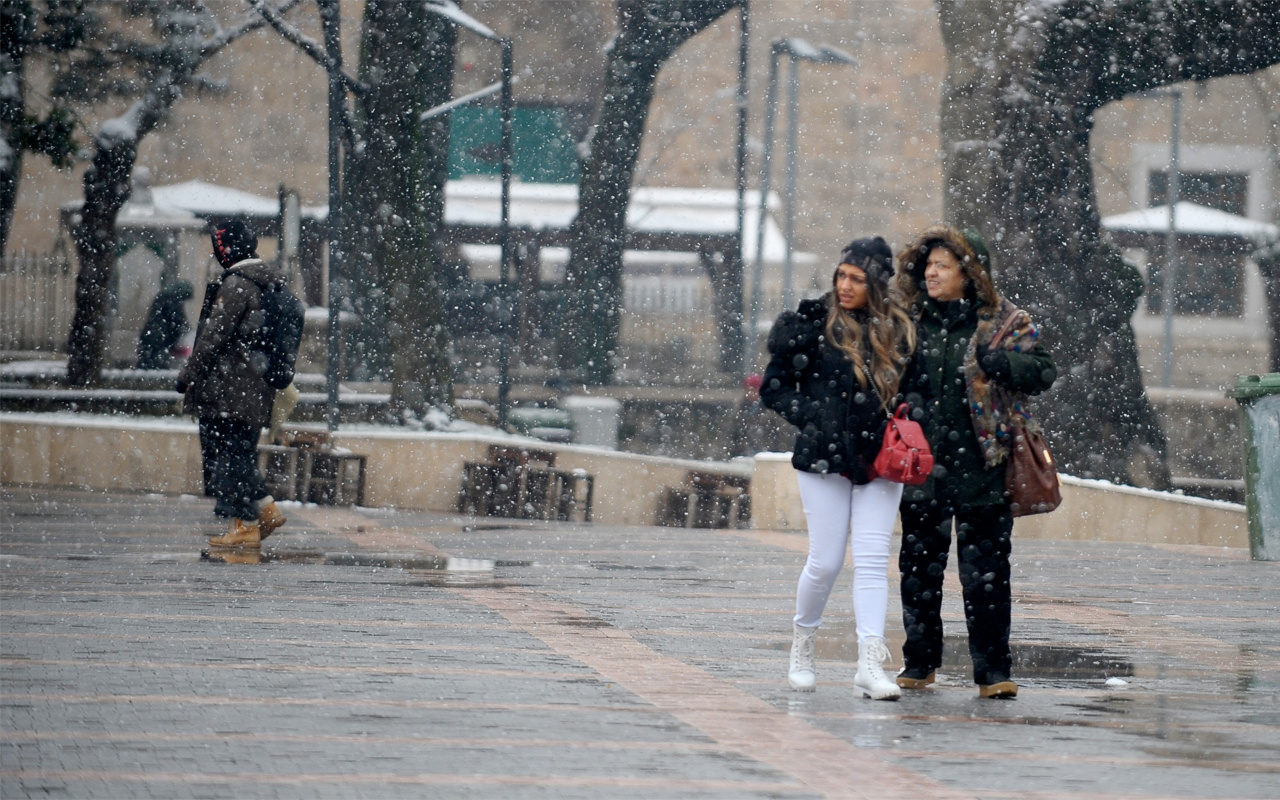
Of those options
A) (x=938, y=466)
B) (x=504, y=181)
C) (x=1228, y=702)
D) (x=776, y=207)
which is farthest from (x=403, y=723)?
(x=776, y=207)

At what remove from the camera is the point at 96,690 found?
5.84m

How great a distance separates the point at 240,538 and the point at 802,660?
475 centimetres

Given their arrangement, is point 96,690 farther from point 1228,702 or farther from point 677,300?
point 677,300

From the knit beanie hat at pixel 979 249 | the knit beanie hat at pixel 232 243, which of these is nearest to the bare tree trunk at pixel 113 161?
the knit beanie hat at pixel 232 243

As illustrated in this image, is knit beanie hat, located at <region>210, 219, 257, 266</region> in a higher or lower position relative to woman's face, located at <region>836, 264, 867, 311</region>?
higher

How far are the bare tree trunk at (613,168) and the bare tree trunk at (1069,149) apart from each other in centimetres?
847

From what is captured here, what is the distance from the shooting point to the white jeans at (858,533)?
20.1 feet

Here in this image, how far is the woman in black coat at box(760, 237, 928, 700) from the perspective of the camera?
6.04m

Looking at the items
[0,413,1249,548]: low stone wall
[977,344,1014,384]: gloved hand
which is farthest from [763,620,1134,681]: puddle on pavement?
[0,413,1249,548]: low stone wall

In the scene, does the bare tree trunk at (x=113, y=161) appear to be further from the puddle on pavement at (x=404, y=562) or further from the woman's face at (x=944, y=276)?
the woman's face at (x=944, y=276)

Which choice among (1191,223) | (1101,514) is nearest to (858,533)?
(1101,514)

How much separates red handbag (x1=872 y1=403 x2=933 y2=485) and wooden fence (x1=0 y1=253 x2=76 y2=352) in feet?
57.5

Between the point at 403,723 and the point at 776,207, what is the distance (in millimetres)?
38942

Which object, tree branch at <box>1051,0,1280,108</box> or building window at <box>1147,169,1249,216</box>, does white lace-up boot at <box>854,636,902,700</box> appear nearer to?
tree branch at <box>1051,0,1280,108</box>
